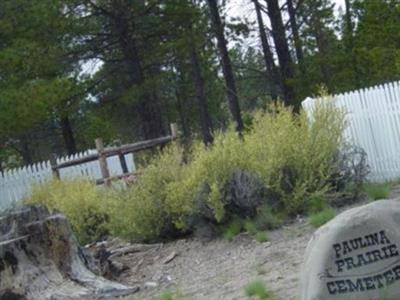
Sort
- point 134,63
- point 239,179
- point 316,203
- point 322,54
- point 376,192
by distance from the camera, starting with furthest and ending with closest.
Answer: point 134,63 < point 322,54 < point 376,192 < point 316,203 < point 239,179

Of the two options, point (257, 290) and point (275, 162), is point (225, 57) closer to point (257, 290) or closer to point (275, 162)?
point (275, 162)

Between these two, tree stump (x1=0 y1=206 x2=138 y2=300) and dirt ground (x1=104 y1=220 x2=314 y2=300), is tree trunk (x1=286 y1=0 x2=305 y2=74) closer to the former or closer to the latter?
dirt ground (x1=104 y1=220 x2=314 y2=300)

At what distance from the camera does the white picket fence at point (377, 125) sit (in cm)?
1200

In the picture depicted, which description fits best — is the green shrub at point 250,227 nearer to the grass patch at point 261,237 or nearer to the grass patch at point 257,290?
the grass patch at point 261,237

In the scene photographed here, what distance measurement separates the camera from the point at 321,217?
8.41m

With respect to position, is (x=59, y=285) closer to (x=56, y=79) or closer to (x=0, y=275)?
(x=0, y=275)

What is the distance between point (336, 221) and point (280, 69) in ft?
71.8

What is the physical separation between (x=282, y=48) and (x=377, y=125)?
14.5 m

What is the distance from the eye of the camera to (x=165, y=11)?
25172 mm

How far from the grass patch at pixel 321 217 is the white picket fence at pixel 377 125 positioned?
11.5 feet

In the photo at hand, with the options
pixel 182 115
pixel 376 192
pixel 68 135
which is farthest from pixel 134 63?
pixel 376 192

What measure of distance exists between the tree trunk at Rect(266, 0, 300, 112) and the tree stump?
1793 centimetres

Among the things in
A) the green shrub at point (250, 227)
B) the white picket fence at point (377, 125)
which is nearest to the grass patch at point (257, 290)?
the green shrub at point (250, 227)

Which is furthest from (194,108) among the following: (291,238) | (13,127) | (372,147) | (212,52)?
(291,238)
